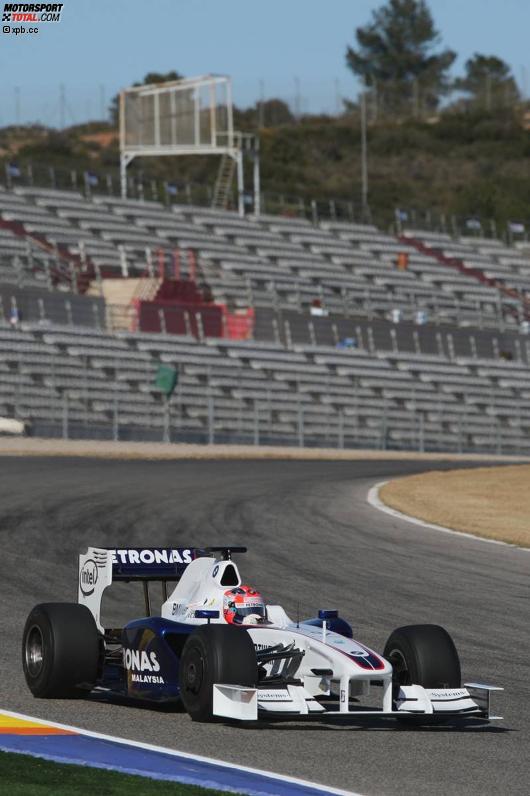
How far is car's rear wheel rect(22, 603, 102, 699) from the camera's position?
30.4 feet

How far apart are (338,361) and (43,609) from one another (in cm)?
3876

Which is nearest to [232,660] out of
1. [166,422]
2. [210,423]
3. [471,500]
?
[471,500]

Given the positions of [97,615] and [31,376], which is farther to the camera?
[31,376]

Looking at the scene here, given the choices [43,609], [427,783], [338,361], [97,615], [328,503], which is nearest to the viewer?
[427,783]

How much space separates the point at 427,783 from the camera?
7.43 metres

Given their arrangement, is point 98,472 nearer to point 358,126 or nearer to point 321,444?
point 321,444

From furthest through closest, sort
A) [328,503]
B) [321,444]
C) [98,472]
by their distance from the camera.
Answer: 1. [321,444]
2. [98,472]
3. [328,503]

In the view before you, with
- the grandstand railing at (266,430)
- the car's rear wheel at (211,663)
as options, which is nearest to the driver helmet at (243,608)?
the car's rear wheel at (211,663)

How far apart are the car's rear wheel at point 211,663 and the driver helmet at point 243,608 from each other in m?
0.57

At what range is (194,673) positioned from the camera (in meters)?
8.69

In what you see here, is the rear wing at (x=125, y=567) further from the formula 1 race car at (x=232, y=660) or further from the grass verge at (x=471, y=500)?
the grass verge at (x=471, y=500)

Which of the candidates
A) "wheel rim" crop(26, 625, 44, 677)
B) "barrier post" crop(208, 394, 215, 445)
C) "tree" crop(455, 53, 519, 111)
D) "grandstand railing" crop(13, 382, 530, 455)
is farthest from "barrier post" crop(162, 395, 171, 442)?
"tree" crop(455, 53, 519, 111)

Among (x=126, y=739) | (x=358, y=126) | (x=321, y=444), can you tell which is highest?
(x=358, y=126)

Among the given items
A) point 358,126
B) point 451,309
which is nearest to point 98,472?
point 451,309
